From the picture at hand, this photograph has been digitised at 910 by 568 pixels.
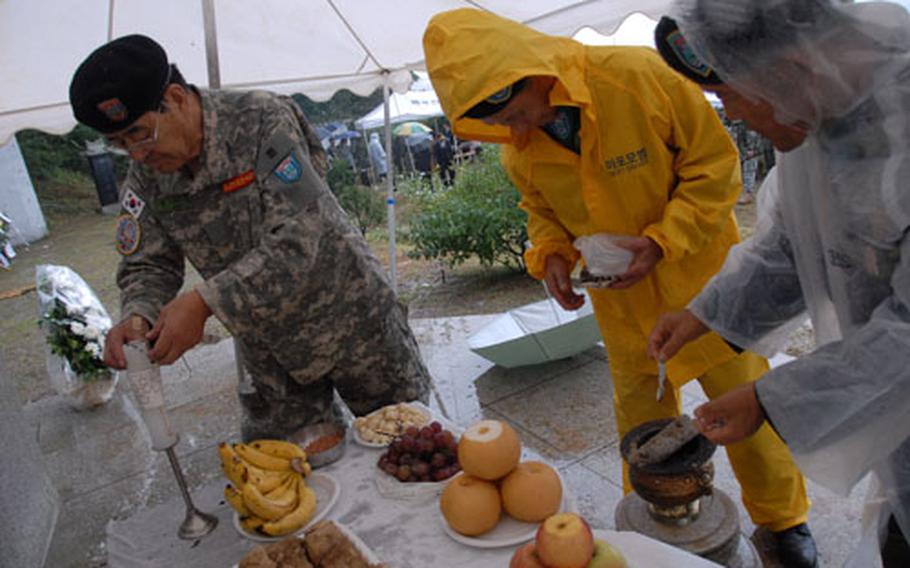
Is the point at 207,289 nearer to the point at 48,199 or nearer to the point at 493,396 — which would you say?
the point at 493,396

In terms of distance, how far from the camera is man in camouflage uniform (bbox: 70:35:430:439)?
70.8 inches

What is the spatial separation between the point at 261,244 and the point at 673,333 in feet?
4.11

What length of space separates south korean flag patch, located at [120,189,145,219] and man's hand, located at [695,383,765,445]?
200 cm

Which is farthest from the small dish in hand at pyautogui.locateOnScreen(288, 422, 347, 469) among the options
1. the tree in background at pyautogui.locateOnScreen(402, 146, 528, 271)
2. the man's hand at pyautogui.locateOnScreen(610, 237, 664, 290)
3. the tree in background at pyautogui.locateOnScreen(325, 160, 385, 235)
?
the tree in background at pyautogui.locateOnScreen(325, 160, 385, 235)

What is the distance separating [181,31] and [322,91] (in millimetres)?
998

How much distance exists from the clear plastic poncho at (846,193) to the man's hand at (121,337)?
5.45ft

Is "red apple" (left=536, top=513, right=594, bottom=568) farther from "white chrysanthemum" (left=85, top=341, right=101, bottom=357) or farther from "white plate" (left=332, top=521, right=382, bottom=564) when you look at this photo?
"white chrysanthemum" (left=85, top=341, right=101, bottom=357)

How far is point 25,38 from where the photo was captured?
3.27m

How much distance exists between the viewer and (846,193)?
3.64 feet

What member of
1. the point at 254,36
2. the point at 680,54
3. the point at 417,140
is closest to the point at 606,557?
the point at 680,54

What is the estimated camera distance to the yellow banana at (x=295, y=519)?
5.22 feet

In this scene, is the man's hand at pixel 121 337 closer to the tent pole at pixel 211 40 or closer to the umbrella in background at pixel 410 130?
the tent pole at pixel 211 40

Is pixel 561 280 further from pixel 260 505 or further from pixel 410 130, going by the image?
pixel 410 130

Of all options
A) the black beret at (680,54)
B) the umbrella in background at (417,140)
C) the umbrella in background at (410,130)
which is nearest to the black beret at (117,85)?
the black beret at (680,54)
